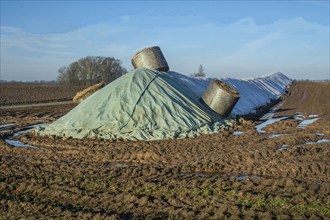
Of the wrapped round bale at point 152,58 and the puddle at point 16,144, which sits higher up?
the wrapped round bale at point 152,58

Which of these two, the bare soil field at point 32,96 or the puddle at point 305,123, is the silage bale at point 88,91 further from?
the puddle at point 305,123

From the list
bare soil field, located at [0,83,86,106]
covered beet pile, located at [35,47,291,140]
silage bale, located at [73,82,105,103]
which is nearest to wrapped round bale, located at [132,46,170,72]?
covered beet pile, located at [35,47,291,140]

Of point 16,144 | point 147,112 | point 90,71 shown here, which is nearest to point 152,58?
point 147,112

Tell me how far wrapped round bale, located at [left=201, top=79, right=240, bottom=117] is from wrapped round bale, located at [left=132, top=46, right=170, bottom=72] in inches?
123

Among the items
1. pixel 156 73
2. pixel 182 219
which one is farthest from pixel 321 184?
pixel 156 73

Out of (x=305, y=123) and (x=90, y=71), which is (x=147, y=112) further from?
(x=90, y=71)

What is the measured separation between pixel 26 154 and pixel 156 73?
24.6 ft

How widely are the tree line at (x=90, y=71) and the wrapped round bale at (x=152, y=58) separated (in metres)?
39.0

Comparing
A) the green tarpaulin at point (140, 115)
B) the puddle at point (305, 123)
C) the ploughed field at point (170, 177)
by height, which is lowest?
the ploughed field at point (170, 177)

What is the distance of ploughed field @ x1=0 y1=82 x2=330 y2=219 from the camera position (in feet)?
20.2

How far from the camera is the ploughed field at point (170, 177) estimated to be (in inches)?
242

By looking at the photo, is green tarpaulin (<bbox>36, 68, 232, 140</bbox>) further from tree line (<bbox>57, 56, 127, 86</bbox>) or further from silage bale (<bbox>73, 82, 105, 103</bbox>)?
tree line (<bbox>57, 56, 127, 86</bbox>)

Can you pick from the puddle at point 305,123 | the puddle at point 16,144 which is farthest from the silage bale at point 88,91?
the puddle at point 305,123

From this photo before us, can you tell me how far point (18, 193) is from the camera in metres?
7.35
